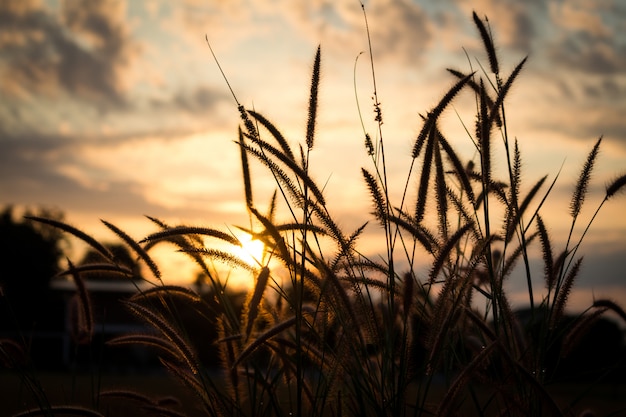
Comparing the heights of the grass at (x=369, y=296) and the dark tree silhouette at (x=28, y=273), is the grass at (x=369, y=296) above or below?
below

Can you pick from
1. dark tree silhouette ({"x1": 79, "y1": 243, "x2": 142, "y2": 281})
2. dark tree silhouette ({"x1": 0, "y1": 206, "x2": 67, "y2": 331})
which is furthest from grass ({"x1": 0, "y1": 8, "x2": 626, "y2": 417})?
dark tree silhouette ({"x1": 0, "y1": 206, "x2": 67, "y2": 331})

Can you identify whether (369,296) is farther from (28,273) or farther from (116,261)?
(28,273)

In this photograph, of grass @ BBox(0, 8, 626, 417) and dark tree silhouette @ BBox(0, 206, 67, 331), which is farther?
dark tree silhouette @ BBox(0, 206, 67, 331)

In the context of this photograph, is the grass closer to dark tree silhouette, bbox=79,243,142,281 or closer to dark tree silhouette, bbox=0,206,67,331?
dark tree silhouette, bbox=79,243,142,281

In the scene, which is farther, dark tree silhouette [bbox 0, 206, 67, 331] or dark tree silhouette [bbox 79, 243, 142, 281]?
dark tree silhouette [bbox 0, 206, 67, 331]

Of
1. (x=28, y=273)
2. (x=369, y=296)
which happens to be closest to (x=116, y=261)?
(x=369, y=296)

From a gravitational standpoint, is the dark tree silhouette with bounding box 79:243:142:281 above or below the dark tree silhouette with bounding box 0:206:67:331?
below

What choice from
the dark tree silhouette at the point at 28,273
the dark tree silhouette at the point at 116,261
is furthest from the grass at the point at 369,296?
the dark tree silhouette at the point at 28,273

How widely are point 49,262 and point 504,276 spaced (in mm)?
59547

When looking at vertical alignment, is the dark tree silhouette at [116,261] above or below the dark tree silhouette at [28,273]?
below

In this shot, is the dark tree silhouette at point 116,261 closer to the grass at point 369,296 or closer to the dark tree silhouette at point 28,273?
the grass at point 369,296

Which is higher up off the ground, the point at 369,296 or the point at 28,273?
the point at 28,273

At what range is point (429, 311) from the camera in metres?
3.45

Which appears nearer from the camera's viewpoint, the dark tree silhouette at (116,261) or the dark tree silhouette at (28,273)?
the dark tree silhouette at (116,261)
